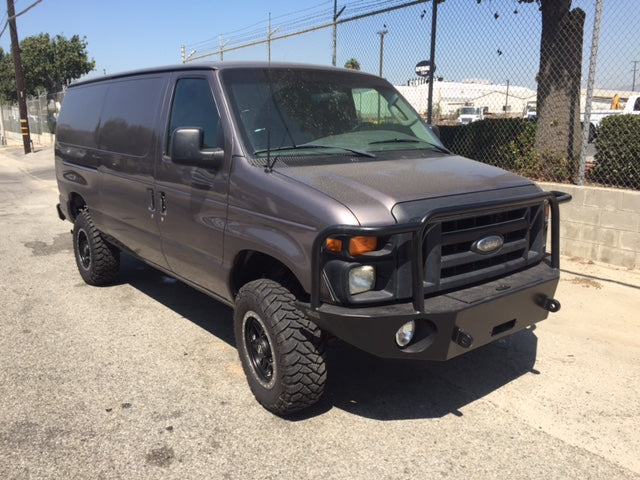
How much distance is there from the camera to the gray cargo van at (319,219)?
2861 mm

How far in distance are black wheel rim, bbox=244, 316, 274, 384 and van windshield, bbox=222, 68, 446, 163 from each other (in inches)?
42.2

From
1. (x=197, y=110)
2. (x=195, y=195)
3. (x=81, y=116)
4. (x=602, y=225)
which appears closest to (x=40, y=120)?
(x=81, y=116)

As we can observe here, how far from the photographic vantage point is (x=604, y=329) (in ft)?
15.5

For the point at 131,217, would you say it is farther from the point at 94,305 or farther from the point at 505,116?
the point at 505,116

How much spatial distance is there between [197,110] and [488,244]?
7.25ft

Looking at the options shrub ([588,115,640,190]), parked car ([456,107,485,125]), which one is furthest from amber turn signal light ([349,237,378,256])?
parked car ([456,107,485,125])

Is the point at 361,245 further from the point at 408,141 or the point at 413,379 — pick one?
the point at 408,141

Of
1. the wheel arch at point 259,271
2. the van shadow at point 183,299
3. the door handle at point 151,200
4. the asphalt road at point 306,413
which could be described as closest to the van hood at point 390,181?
the wheel arch at point 259,271

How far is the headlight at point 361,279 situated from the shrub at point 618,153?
5.05m

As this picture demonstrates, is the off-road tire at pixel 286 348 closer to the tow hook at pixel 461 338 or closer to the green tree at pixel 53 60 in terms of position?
the tow hook at pixel 461 338

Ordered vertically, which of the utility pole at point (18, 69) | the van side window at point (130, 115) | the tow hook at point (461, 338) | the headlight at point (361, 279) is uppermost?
the utility pole at point (18, 69)

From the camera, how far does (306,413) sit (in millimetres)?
3414

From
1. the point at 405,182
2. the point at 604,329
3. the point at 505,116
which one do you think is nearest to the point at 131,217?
the point at 405,182

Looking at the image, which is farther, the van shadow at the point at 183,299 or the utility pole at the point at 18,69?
the utility pole at the point at 18,69
